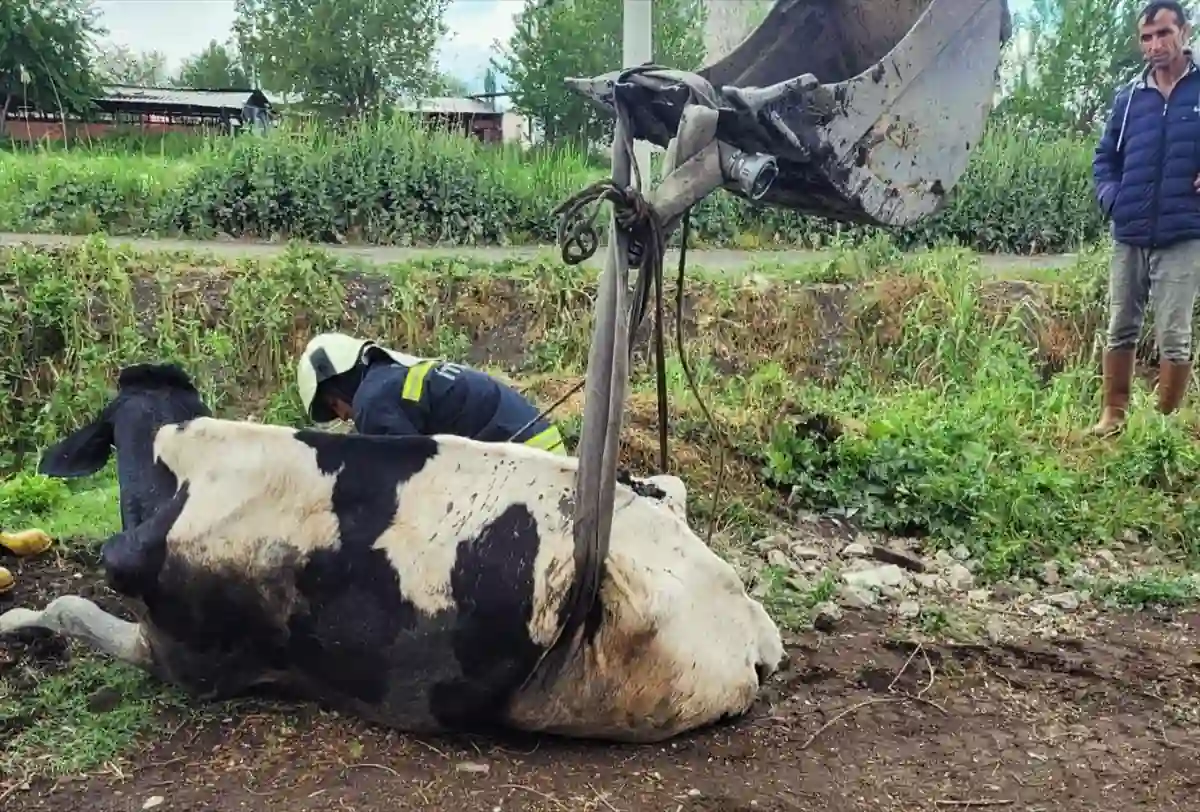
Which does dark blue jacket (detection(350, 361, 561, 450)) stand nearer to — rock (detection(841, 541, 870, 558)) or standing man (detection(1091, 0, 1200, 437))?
rock (detection(841, 541, 870, 558))

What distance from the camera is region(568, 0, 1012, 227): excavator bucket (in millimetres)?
2648

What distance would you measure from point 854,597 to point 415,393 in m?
1.74

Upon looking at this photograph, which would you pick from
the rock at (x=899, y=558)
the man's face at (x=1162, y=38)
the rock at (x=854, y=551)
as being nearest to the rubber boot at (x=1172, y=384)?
the man's face at (x=1162, y=38)

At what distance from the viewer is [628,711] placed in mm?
2883

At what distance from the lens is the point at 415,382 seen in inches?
158

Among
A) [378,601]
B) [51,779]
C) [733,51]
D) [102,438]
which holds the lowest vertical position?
[51,779]

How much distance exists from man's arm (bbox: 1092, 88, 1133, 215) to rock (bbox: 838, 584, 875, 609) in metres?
2.89

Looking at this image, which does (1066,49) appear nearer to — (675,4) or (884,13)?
(675,4)

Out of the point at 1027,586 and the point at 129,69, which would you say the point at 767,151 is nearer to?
the point at 1027,586

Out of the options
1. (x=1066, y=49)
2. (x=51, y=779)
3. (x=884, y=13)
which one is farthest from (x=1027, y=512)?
(x=1066, y=49)

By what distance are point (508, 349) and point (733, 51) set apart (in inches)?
184

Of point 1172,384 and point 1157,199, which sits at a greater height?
point 1157,199

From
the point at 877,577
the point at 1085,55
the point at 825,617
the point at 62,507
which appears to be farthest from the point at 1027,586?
the point at 1085,55

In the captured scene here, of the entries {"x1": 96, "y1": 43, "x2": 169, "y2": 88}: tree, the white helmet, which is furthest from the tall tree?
the white helmet
